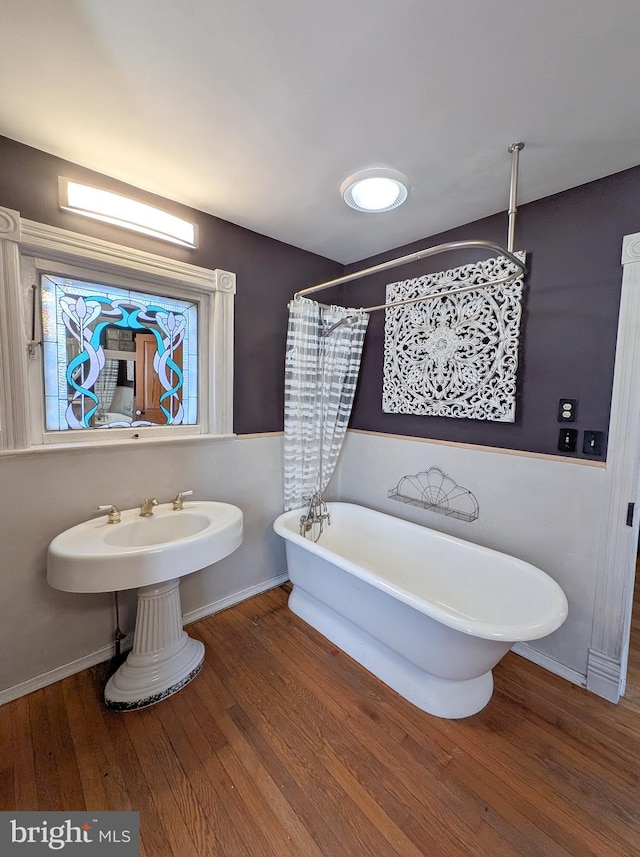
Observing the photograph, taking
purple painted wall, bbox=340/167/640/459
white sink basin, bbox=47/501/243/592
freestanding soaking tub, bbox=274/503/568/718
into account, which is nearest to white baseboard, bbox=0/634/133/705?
white sink basin, bbox=47/501/243/592

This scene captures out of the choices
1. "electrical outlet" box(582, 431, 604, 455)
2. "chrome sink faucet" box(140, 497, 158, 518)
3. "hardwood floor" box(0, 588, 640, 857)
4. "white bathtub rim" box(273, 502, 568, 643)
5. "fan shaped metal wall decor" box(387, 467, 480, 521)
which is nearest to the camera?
"hardwood floor" box(0, 588, 640, 857)

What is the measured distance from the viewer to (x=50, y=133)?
1.42 metres

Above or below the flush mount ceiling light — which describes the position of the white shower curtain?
below

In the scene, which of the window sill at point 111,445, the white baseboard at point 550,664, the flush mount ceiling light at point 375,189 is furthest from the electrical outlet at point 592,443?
the window sill at point 111,445

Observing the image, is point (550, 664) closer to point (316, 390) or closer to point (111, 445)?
point (316, 390)

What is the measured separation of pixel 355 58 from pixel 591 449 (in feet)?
5.98

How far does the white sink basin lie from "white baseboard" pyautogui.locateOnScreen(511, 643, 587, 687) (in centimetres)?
167

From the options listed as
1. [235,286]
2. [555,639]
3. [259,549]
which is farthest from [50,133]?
[555,639]

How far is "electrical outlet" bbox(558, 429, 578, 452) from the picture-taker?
173 cm

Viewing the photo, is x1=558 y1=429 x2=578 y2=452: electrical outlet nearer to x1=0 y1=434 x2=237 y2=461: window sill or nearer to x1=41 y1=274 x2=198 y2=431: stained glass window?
x1=0 y1=434 x2=237 y2=461: window sill

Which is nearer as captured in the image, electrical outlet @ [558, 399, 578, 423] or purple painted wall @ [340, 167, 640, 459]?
purple painted wall @ [340, 167, 640, 459]

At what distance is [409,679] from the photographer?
163 centimetres

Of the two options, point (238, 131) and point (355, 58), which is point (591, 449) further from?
point (238, 131)

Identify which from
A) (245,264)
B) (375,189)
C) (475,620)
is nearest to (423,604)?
(475,620)
